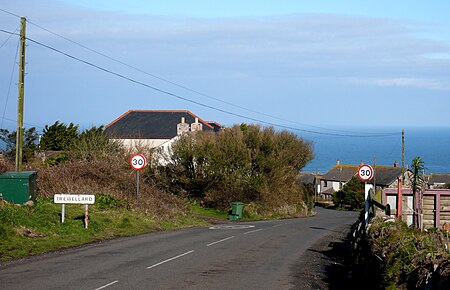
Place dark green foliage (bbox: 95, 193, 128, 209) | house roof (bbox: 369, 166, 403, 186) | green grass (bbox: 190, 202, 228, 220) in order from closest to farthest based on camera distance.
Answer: dark green foliage (bbox: 95, 193, 128, 209)
green grass (bbox: 190, 202, 228, 220)
house roof (bbox: 369, 166, 403, 186)

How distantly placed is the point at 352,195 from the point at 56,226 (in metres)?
65.3

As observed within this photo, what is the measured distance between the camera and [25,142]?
5641 centimetres

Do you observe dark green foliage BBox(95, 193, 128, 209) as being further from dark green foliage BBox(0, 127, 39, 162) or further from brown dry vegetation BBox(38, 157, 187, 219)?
dark green foliage BBox(0, 127, 39, 162)

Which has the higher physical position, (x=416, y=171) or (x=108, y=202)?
(x=416, y=171)

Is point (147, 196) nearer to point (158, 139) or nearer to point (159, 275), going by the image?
point (159, 275)

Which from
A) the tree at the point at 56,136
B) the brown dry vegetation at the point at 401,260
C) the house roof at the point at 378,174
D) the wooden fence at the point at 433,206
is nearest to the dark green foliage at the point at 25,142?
the tree at the point at 56,136

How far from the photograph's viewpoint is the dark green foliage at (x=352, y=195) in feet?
268

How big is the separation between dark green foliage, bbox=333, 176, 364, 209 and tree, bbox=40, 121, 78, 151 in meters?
37.2

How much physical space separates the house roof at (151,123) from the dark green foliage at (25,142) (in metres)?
12.7

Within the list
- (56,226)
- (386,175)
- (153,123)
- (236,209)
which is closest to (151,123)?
(153,123)

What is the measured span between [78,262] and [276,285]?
5438 millimetres

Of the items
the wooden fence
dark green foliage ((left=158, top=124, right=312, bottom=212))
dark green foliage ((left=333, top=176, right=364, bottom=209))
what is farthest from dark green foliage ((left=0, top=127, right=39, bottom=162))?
dark green foliage ((left=333, top=176, right=364, bottom=209))

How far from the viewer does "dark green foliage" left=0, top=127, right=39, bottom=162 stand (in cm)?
4696

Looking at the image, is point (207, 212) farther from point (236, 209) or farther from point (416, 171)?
point (416, 171)
